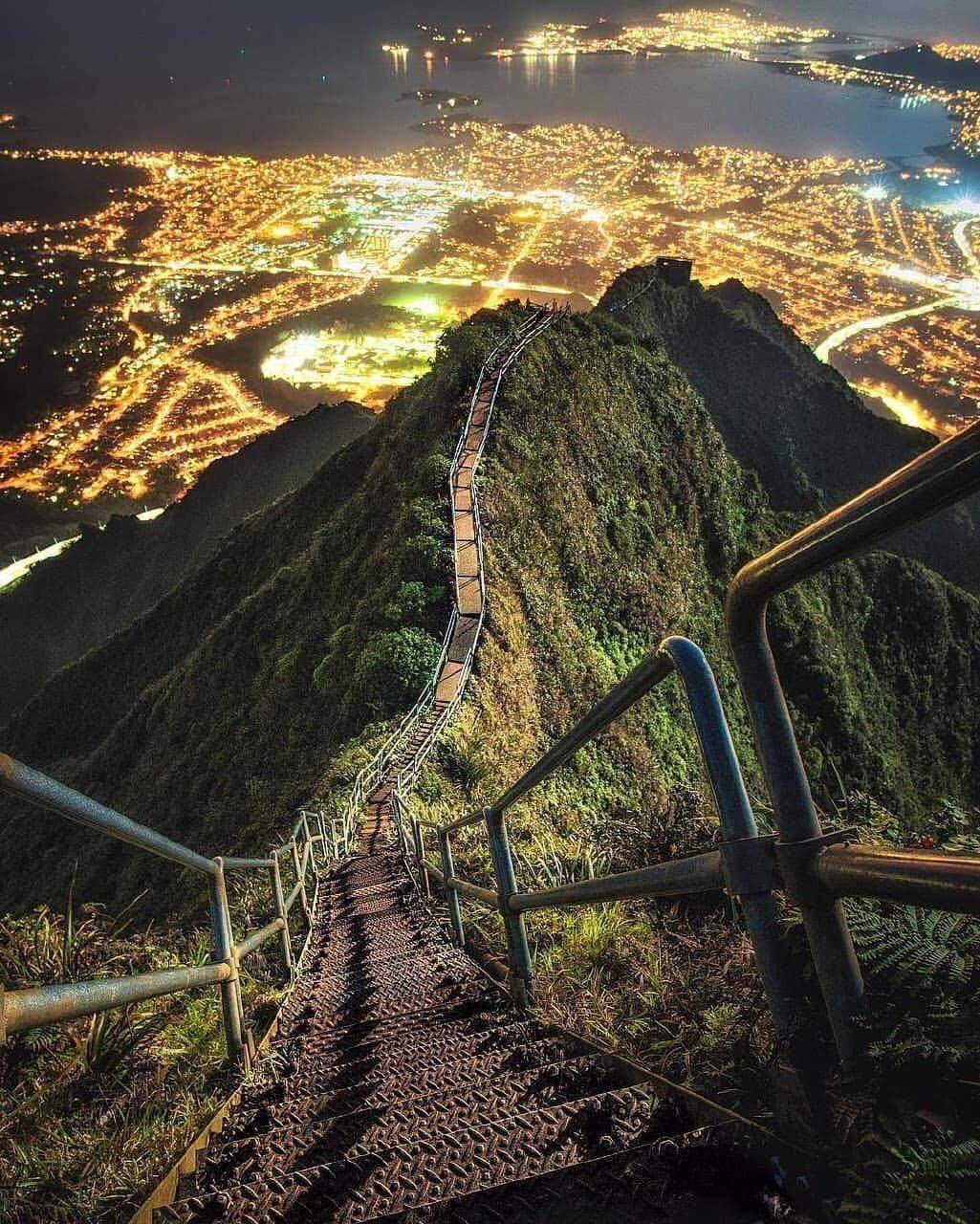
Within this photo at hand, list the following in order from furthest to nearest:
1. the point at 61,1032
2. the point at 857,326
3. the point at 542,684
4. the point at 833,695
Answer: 1. the point at 857,326
2. the point at 833,695
3. the point at 542,684
4. the point at 61,1032

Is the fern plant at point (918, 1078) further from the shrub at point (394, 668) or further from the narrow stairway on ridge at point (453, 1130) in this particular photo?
the shrub at point (394, 668)

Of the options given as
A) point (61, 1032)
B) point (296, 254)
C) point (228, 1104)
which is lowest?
point (228, 1104)

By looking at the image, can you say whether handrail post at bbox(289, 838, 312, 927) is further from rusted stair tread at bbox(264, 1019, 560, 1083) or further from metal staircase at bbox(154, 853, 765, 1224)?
rusted stair tread at bbox(264, 1019, 560, 1083)

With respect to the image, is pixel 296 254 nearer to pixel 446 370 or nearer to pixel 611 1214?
pixel 446 370

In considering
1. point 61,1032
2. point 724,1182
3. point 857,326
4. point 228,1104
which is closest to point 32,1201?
point 228,1104

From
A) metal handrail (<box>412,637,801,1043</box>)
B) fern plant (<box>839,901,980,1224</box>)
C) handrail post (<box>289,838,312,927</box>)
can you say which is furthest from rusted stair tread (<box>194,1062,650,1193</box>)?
handrail post (<box>289,838,312,927</box>)

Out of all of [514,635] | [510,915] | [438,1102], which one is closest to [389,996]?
[510,915]

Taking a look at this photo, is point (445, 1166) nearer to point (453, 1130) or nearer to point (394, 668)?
point (453, 1130)
